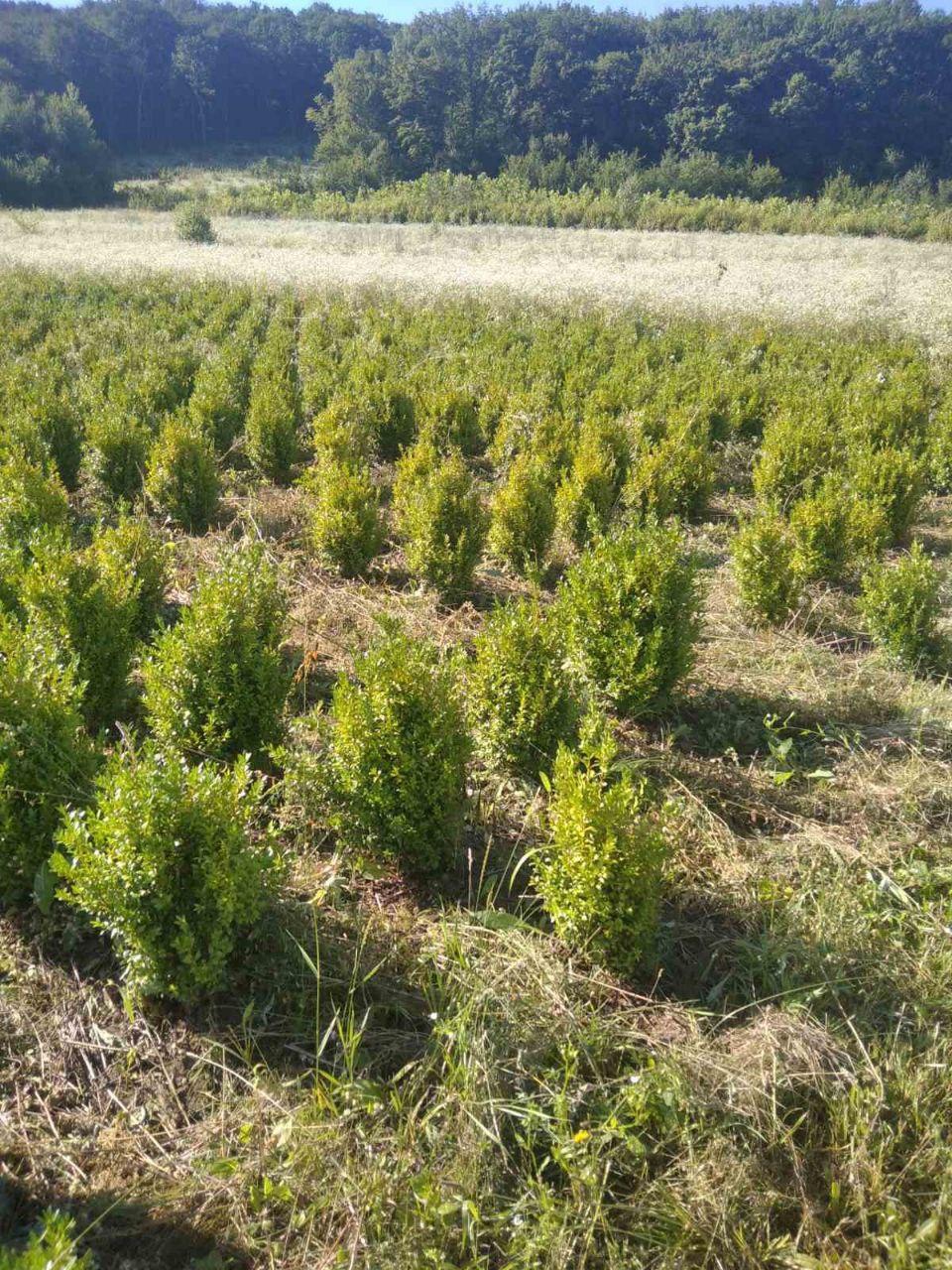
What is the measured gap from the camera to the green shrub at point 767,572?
477cm

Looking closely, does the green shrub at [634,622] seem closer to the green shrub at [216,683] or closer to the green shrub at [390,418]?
the green shrub at [216,683]

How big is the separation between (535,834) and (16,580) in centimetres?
304

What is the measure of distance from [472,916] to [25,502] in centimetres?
425

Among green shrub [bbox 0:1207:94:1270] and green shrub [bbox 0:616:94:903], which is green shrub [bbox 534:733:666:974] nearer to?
green shrub [bbox 0:1207:94:1270]

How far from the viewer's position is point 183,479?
21.7 feet

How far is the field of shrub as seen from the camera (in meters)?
1.93

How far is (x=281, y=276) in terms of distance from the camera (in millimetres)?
18781

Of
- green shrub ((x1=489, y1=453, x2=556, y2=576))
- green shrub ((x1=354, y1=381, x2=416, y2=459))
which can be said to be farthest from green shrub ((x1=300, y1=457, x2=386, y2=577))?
green shrub ((x1=354, y1=381, x2=416, y2=459))

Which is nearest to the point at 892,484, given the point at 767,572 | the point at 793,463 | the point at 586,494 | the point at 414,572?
the point at 793,463

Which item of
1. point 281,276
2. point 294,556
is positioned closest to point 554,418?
point 294,556

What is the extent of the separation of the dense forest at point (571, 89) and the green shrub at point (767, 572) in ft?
136

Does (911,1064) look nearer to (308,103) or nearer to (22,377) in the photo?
(22,377)

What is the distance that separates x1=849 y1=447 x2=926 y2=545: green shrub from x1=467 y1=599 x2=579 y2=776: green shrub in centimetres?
416

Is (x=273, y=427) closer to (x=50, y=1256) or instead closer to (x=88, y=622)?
(x=88, y=622)
